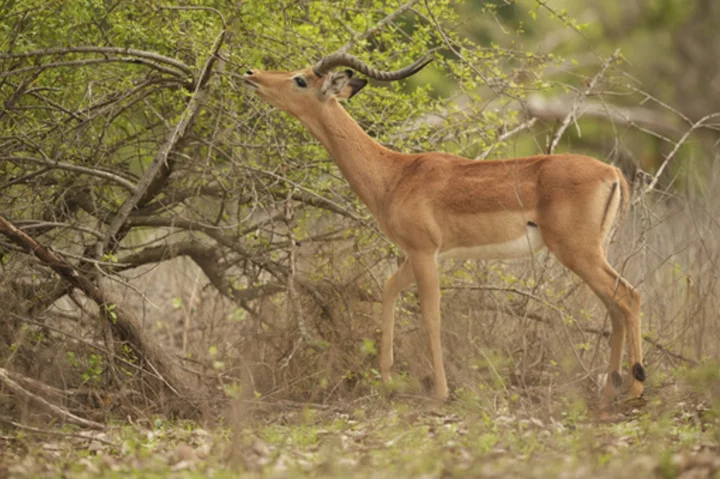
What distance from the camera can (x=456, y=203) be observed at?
8.24m

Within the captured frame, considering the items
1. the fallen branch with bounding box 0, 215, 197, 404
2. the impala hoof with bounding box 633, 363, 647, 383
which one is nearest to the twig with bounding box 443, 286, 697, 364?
the impala hoof with bounding box 633, 363, 647, 383

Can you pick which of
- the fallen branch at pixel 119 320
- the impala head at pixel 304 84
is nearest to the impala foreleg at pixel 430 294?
the impala head at pixel 304 84

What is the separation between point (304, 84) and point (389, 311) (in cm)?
185

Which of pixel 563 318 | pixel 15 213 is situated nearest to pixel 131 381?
pixel 15 213

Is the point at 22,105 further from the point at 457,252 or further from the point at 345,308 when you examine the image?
the point at 457,252

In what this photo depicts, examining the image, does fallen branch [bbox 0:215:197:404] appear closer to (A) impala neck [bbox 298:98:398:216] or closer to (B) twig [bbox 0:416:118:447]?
(B) twig [bbox 0:416:118:447]

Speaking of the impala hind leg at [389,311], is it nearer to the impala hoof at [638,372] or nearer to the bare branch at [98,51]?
the impala hoof at [638,372]

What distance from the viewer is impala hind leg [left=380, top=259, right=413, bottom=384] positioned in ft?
27.9

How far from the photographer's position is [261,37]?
8812 mm

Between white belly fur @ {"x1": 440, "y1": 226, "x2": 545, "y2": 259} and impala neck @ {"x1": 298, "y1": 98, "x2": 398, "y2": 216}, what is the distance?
73 cm

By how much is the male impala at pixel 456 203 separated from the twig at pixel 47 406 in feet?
7.56

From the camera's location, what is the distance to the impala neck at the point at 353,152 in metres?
8.58

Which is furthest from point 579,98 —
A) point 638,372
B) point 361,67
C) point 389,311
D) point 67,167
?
point 67,167

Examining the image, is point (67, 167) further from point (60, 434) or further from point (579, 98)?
point (579, 98)
